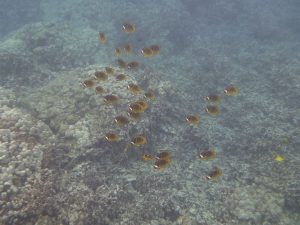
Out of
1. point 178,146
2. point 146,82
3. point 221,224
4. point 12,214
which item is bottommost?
point 221,224

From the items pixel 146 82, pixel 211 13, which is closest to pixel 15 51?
pixel 146 82

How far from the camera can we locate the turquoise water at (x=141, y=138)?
24.8ft

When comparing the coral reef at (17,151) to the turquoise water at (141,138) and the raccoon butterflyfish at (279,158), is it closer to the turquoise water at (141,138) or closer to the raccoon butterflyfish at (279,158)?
the turquoise water at (141,138)

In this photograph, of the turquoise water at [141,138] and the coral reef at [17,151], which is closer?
the coral reef at [17,151]

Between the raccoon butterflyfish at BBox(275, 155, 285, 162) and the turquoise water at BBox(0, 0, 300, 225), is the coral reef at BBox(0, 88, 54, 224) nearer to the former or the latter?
the turquoise water at BBox(0, 0, 300, 225)

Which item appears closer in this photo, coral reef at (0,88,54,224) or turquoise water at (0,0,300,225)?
coral reef at (0,88,54,224)

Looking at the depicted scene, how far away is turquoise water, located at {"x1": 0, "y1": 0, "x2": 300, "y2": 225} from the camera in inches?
297

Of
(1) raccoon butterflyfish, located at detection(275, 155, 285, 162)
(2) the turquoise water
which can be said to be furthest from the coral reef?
(1) raccoon butterflyfish, located at detection(275, 155, 285, 162)

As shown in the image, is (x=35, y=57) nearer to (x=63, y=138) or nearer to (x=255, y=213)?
(x=63, y=138)

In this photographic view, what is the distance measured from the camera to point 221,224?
26.7ft

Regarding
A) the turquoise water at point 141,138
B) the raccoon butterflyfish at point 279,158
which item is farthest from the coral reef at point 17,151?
the raccoon butterflyfish at point 279,158

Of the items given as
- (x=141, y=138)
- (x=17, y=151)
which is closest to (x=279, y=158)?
(x=141, y=138)

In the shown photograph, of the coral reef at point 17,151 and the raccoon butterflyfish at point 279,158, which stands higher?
the coral reef at point 17,151

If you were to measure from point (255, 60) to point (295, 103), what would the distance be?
17.9 feet
